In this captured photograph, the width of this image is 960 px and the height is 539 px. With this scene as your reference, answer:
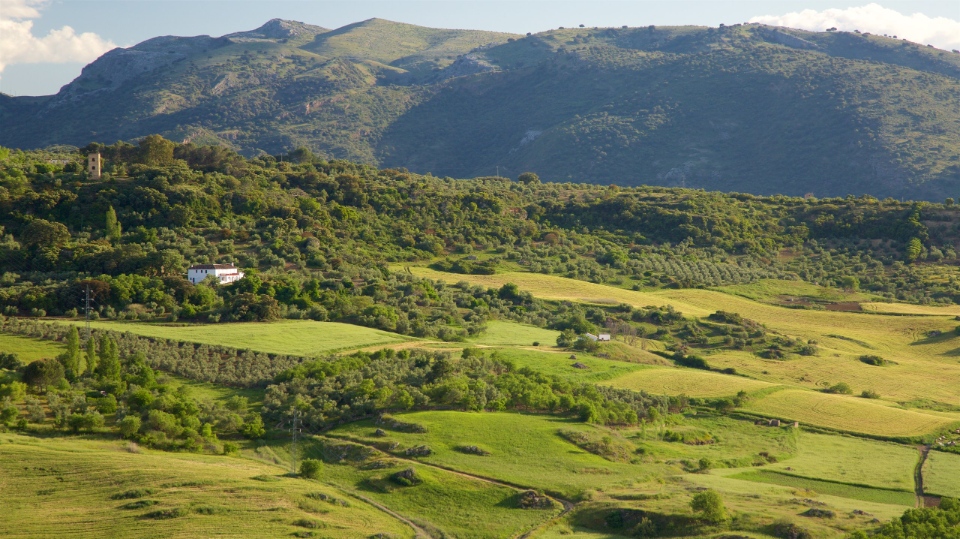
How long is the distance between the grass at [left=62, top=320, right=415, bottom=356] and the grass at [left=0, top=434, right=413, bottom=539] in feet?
54.4

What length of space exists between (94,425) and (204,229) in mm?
45291

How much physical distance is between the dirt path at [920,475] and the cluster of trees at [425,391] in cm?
1341

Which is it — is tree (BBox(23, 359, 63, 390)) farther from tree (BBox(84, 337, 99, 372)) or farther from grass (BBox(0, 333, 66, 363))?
grass (BBox(0, 333, 66, 363))

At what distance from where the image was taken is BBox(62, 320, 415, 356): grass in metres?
60.2

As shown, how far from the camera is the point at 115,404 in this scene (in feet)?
156

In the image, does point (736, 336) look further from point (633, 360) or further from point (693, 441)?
point (693, 441)

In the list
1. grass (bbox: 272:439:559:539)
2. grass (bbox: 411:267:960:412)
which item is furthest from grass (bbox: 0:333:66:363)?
grass (bbox: 411:267:960:412)

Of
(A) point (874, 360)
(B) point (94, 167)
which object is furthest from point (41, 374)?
(A) point (874, 360)

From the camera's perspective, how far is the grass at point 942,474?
4553cm

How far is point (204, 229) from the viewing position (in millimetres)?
89000

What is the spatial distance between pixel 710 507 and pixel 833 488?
1050cm

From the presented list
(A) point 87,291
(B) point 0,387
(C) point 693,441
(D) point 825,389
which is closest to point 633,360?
(D) point 825,389

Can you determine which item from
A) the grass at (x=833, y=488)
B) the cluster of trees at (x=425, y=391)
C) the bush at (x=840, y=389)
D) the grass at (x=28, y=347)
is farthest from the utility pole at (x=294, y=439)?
the bush at (x=840, y=389)

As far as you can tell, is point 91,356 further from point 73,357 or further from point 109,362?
point 109,362
